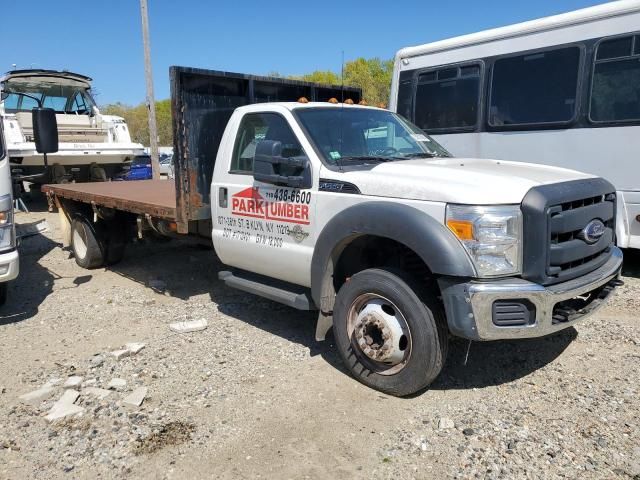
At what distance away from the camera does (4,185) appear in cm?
533

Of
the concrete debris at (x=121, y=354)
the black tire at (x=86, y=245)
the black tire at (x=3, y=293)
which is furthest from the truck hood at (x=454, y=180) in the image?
the black tire at (x=86, y=245)

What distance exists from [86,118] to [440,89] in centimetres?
986

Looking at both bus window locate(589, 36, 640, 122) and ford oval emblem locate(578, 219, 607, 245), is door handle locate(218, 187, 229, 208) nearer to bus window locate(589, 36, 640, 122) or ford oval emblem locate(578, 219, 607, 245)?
ford oval emblem locate(578, 219, 607, 245)

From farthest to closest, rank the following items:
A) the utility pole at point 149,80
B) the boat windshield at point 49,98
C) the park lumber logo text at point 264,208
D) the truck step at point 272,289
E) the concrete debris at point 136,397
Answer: the utility pole at point 149,80, the boat windshield at point 49,98, the truck step at point 272,289, the park lumber logo text at point 264,208, the concrete debris at point 136,397

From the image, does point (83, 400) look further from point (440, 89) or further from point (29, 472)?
point (440, 89)

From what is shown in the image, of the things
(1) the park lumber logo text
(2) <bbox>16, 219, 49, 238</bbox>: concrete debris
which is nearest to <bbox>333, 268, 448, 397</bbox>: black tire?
(1) the park lumber logo text

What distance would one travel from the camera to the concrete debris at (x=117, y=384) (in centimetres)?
397

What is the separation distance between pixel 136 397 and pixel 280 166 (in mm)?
1969

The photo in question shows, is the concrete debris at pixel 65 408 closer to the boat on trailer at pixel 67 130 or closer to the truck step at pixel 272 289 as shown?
the truck step at pixel 272 289

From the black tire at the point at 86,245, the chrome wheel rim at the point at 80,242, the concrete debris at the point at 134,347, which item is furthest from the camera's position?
the chrome wheel rim at the point at 80,242

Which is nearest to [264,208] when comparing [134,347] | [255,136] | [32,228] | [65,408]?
[255,136]

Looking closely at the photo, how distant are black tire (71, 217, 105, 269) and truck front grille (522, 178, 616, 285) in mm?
5804

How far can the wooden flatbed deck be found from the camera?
5617 millimetres

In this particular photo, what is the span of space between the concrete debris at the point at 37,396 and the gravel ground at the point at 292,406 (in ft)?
0.14
